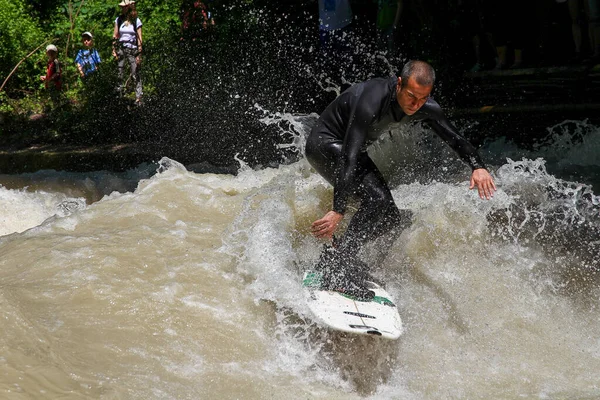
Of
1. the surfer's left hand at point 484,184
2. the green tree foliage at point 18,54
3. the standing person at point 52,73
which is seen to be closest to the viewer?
the surfer's left hand at point 484,184

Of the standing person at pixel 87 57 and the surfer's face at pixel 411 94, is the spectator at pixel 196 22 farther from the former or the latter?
the surfer's face at pixel 411 94

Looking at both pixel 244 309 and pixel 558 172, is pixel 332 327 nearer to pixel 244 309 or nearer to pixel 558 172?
pixel 244 309

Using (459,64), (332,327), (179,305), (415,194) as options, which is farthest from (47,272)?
(459,64)

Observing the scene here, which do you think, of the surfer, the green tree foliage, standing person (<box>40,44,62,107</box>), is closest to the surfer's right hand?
the surfer

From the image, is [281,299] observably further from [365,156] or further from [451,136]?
[451,136]

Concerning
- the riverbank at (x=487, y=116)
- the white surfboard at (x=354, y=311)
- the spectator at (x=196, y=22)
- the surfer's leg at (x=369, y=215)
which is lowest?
the riverbank at (x=487, y=116)

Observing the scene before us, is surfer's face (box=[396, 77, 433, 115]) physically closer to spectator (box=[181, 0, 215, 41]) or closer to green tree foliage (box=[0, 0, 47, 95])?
spectator (box=[181, 0, 215, 41])

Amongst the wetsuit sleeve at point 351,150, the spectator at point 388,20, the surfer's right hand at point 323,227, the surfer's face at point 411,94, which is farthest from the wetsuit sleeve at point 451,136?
the spectator at point 388,20

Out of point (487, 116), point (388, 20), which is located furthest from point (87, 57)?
point (487, 116)

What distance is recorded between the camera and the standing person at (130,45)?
10.4 meters

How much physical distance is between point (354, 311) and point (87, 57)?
7921 mm

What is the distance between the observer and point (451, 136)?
16.7 feet

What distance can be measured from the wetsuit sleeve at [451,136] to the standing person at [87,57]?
7009mm

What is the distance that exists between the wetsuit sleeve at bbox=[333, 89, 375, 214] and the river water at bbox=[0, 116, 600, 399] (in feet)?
2.15
